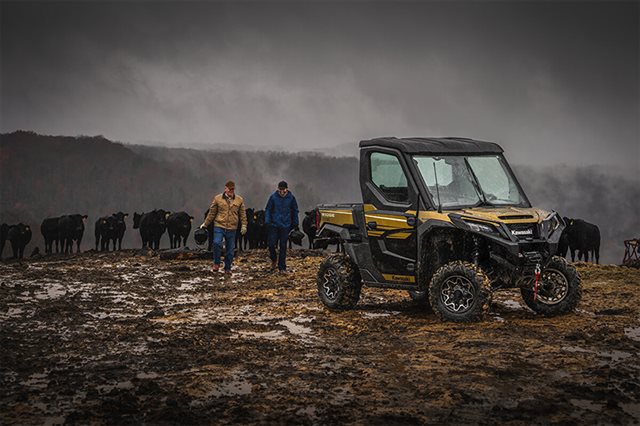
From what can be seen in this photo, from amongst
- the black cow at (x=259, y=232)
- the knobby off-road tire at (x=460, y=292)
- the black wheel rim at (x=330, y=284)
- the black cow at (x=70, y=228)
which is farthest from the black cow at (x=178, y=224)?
the knobby off-road tire at (x=460, y=292)

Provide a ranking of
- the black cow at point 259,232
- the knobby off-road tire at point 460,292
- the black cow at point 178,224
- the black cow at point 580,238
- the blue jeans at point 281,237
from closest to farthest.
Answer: the knobby off-road tire at point 460,292
the blue jeans at point 281,237
the black cow at point 580,238
the black cow at point 259,232
the black cow at point 178,224

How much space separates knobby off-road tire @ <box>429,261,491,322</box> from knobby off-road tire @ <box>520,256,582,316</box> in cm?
104

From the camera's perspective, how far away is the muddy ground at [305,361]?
26.3ft

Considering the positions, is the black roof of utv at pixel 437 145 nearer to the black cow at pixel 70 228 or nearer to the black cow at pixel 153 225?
the black cow at pixel 153 225

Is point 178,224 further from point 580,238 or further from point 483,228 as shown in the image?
point 483,228

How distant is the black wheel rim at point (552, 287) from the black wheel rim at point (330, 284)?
128 inches

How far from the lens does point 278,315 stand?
14.2 m

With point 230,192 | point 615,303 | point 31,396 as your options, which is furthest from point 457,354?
point 230,192

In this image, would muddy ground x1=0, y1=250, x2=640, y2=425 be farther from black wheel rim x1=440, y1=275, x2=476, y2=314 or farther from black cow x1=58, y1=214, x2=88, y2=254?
black cow x1=58, y1=214, x2=88, y2=254

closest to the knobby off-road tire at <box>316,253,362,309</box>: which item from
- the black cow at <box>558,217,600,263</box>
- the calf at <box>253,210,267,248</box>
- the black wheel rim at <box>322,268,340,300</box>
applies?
the black wheel rim at <box>322,268,340,300</box>

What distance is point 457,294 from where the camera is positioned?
12.8 m

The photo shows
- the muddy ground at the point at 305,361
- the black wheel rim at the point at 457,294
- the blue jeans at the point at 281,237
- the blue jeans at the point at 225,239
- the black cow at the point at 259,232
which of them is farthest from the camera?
the black cow at the point at 259,232

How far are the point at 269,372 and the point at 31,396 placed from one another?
8.09ft

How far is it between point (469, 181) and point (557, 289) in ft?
6.94
